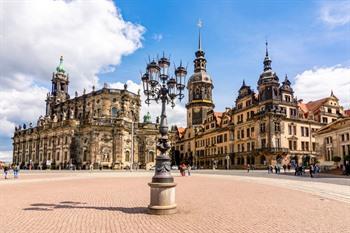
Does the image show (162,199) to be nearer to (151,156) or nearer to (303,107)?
(303,107)

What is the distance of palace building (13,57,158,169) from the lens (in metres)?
73.8

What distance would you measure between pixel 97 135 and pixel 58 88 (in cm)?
3996

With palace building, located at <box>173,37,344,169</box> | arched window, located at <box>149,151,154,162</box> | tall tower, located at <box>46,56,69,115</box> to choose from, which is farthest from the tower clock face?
tall tower, located at <box>46,56,69,115</box>

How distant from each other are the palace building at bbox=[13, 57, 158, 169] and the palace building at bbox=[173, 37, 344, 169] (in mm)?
18745

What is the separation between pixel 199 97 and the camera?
9088cm

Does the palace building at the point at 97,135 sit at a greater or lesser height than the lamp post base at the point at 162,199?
greater

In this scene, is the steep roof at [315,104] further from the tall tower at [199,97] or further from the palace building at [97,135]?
the palace building at [97,135]

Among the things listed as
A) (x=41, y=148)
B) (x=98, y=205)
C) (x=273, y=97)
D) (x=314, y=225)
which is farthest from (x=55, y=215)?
(x=41, y=148)

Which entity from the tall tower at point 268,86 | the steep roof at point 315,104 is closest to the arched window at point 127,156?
the tall tower at point 268,86

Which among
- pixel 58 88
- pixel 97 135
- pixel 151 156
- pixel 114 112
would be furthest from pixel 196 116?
pixel 58 88

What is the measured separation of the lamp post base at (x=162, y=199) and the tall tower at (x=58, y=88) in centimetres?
9846

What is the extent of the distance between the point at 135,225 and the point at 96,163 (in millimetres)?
65599

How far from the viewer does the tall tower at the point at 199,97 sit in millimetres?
90250

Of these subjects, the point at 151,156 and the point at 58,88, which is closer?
the point at 151,156
